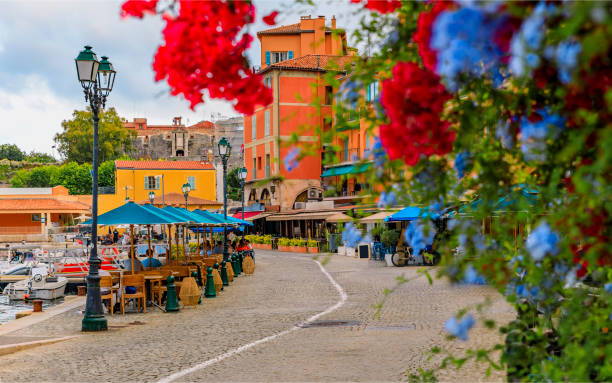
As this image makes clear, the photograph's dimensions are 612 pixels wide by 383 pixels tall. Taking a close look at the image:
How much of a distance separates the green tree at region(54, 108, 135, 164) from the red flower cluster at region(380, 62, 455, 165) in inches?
4204

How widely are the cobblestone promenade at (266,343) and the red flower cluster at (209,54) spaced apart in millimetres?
5184

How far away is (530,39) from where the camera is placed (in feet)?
6.89

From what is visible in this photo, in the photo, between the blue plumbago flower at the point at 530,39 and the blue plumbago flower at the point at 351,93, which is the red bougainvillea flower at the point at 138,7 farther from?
the blue plumbago flower at the point at 530,39

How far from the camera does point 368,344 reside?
10.2 metres

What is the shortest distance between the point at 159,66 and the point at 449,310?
39.1 feet

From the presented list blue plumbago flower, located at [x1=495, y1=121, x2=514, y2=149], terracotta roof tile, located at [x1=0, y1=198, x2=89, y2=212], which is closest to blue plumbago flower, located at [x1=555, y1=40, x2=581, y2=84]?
blue plumbago flower, located at [x1=495, y1=121, x2=514, y2=149]

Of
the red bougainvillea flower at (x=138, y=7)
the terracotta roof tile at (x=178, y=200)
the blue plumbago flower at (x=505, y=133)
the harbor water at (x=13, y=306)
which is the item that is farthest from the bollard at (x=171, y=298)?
the terracotta roof tile at (x=178, y=200)

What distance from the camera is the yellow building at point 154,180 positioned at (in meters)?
74.7

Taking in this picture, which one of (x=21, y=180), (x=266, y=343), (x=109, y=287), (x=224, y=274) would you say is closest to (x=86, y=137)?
(x=21, y=180)

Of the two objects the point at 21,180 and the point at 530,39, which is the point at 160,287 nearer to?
the point at 530,39

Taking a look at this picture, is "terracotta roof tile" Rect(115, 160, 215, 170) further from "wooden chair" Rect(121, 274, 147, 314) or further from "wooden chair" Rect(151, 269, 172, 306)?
"wooden chair" Rect(121, 274, 147, 314)

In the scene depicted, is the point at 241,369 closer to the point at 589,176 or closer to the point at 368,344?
the point at 368,344

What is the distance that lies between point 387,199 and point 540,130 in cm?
96

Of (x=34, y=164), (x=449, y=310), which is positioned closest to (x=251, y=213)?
(x=449, y=310)
